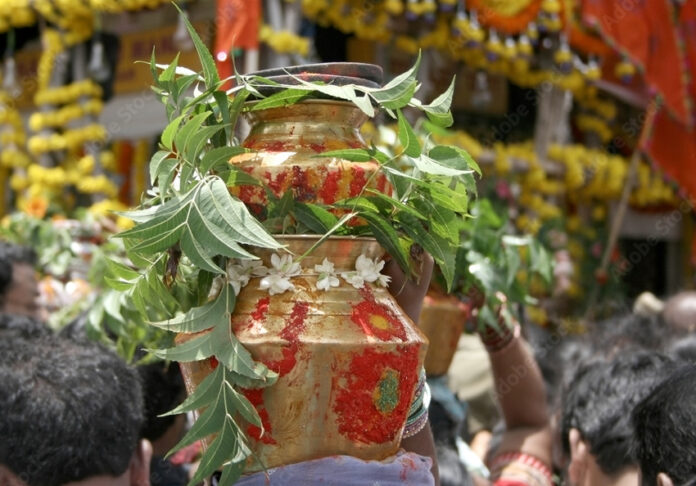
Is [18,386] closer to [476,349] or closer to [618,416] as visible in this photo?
[618,416]

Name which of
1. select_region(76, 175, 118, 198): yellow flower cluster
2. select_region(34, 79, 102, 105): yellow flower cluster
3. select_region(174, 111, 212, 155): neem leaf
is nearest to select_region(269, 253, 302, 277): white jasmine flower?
select_region(174, 111, 212, 155): neem leaf

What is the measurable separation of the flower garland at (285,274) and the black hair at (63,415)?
0.44 metres

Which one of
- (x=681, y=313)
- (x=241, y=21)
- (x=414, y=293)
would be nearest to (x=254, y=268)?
(x=414, y=293)

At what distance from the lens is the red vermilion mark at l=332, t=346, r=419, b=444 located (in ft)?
4.44

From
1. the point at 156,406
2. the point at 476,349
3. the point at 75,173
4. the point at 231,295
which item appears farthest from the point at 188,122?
the point at 75,173

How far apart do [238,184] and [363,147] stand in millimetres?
203

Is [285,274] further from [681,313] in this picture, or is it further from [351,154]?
[681,313]

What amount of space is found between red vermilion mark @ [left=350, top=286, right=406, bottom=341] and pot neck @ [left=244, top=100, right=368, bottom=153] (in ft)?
0.75

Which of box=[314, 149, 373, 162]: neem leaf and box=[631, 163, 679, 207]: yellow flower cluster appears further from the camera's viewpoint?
box=[631, 163, 679, 207]: yellow flower cluster

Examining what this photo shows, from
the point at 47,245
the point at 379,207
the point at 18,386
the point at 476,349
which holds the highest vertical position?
the point at 379,207

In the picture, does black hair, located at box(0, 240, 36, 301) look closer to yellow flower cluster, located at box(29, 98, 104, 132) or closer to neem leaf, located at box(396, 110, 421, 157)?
neem leaf, located at box(396, 110, 421, 157)

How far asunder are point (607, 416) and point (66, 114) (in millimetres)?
6826

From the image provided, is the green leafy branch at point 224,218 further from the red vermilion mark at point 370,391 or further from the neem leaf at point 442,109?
the red vermilion mark at point 370,391

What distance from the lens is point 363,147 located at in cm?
147
